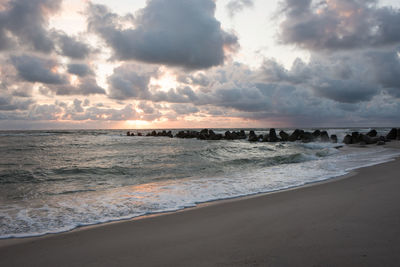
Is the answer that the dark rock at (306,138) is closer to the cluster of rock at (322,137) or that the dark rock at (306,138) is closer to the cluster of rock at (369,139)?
the cluster of rock at (322,137)

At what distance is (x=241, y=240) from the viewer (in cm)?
298

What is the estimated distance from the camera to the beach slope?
246 cm

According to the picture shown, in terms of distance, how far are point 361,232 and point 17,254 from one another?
14.2 feet

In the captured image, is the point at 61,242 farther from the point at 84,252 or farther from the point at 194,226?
the point at 194,226

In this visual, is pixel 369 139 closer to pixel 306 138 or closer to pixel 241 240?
pixel 306 138

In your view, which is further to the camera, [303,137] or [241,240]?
[303,137]

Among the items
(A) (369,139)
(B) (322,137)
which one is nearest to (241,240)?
(A) (369,139)

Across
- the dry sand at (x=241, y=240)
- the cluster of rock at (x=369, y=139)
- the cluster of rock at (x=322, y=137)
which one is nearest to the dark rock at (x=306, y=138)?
the cluster of rock at (x=322, y=137)

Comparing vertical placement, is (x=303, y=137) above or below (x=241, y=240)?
above

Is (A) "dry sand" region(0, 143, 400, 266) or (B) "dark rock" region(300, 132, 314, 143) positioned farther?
(B) "dark rock" region(300, 132, 314, 143)

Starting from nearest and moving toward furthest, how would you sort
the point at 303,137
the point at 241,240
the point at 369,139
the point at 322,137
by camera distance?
the point at 241,240 → the point at 369,139 → the point at 322,137 → the point at 303,137

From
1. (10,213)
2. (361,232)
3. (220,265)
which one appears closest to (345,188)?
(361,232)

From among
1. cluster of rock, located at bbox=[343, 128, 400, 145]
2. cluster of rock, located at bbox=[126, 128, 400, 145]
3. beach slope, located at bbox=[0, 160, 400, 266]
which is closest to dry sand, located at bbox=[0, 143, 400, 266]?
beach slope, located at bbox=[0, 160, 400, 266]

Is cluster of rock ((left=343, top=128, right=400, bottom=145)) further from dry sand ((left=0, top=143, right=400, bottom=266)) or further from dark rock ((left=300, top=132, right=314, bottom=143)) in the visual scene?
dry sand ((left=0, top=143, right=400, bottom=266))
